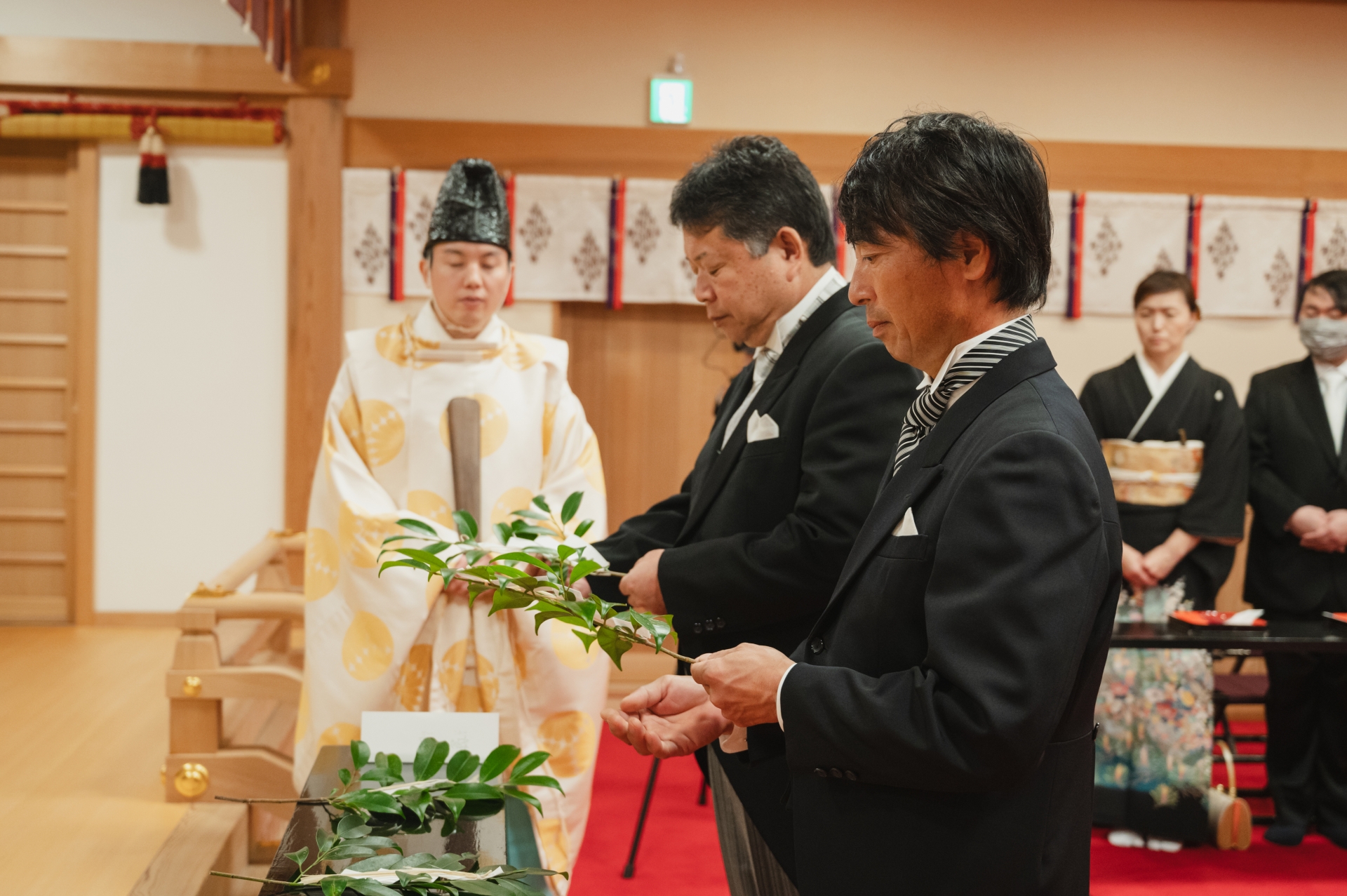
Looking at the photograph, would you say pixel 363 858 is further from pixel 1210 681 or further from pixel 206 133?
pixel 206 133

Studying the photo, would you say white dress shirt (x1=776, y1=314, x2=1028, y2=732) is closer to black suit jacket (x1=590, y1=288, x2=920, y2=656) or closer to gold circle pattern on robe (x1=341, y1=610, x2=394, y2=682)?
black suit jacket (x1=590, y1=288, x2=920, y2=656)

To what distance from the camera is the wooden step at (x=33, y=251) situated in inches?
208

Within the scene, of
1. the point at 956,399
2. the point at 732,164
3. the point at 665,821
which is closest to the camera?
the point at 956,399

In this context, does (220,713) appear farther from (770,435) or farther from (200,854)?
(770,435)

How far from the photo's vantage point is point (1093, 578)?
1020 mm

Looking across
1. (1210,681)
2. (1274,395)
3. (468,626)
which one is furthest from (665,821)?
(1274,395)

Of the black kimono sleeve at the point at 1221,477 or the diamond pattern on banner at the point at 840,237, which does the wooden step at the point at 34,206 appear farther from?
the black kimono sleeve at the point at 1221,477

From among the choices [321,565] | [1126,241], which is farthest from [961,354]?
[1126,241]

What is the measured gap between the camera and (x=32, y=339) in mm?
5305

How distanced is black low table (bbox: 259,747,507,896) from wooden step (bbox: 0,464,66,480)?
4443 millimetres

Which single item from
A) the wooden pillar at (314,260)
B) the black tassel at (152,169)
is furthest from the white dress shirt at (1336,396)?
the black tassel at (152,169)

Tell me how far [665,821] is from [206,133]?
379cm

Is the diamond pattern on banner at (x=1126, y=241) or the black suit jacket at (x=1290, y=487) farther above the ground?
the diamond pattern on banner at (x=1126, y=241)

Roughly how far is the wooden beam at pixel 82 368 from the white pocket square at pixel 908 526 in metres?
5.08
